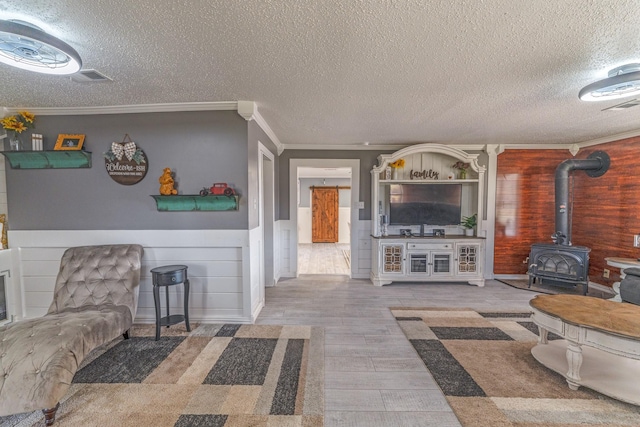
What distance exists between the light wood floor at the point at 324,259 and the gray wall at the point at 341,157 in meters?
1.30

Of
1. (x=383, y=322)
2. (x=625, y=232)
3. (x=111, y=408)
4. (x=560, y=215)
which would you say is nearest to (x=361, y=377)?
(x=383, y=322)

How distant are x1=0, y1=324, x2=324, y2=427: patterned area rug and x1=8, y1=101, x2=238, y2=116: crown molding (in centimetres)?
232

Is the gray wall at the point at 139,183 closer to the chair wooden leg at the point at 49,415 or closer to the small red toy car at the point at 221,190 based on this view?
the small red toy car at the point at 221,190

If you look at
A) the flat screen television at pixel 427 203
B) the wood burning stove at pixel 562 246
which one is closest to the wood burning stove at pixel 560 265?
the wood burning stove at pixel 562 246

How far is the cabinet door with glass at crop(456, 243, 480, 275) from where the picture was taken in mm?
4436

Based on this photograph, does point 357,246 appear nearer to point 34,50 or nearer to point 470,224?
point 470,224

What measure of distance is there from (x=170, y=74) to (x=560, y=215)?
5.31m

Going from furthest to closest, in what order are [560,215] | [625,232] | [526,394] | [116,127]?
[560,215] < [625,232] < [116,127] < [526,394]

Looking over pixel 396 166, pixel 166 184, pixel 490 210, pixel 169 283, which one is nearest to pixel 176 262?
pixel 169 283

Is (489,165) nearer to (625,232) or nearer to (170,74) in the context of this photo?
(625,232)

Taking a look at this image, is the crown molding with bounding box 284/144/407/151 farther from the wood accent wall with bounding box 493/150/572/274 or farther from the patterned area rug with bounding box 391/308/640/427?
the patterned area rug with bounding box 391/308/640/427

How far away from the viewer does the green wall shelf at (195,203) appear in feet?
9.62

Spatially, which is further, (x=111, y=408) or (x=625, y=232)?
(x=625, y=232)

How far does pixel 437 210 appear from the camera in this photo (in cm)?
477
